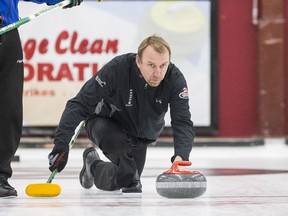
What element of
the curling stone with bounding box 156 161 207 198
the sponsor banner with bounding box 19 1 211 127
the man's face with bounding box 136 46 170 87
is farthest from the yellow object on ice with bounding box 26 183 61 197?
the sponsor banner with bounding box 19 1 211 127

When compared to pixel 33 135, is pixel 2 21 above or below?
above

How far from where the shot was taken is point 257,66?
9.05 meters

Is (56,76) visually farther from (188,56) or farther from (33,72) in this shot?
(188,56)

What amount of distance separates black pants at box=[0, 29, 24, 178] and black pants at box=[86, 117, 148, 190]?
15.1 inches

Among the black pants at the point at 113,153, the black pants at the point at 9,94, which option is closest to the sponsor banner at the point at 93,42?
the black pants at the point at 113,153

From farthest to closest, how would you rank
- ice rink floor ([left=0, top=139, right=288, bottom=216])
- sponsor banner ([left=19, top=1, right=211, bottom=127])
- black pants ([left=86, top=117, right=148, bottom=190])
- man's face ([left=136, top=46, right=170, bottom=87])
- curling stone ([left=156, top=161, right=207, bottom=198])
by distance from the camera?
sponsor banner ([left=19, top=1, right=211, bottom=127]) → black pants ([left=86, top=117, right=148, bottom=190]) → man's face ([left=136, top=46, right=170, bottom=87]) → curling stone ([left=156, top=161, right=207, bottom=198]) → ice rink floor ([left=0, top=139, right=288, bottom=216])

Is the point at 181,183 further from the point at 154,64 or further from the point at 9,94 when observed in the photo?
the point at 9,94

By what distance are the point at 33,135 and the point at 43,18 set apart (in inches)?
43.5

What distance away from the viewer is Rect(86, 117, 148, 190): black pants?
4008 millimetres

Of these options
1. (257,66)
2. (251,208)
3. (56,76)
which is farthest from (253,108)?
(251,208)

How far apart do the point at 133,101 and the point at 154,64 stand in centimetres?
28

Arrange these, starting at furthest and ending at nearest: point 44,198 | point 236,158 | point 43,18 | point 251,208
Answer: point 43,18
point 236,158
point 44,198
point 251,208

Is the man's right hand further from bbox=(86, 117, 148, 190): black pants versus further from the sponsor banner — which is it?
the sponsor banner

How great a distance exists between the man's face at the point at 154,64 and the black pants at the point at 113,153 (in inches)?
13.8
